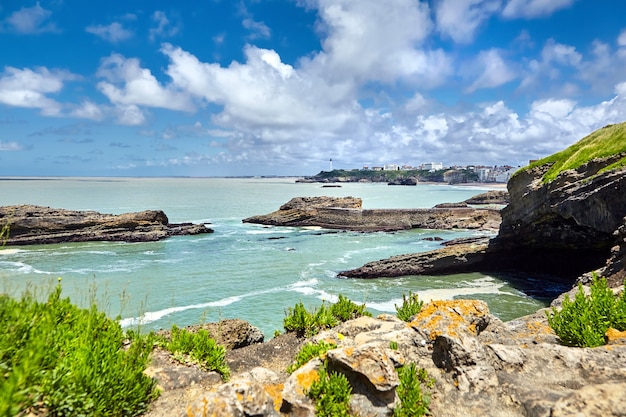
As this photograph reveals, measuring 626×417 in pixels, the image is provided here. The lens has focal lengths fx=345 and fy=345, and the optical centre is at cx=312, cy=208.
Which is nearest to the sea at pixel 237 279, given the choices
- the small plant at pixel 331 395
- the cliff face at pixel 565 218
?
the cliff face at pixel 565 218

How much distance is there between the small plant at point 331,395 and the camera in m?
4.34

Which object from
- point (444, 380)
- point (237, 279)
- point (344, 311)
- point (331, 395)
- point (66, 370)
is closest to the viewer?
point (66, 370)

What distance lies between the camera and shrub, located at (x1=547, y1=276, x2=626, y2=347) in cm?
639

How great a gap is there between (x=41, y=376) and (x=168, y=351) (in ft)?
9.14

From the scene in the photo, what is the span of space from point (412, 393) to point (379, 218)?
206ft

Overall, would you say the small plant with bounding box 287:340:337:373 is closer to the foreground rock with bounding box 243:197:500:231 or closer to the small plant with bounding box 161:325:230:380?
the small plant with bounding box 161:325:230:380

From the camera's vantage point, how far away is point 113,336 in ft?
17.7

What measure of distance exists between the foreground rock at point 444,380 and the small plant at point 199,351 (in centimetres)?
48

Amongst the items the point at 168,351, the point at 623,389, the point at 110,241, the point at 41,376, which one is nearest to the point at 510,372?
the point at 623,389

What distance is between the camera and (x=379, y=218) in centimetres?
6638

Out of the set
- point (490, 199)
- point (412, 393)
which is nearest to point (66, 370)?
point (412, 393)

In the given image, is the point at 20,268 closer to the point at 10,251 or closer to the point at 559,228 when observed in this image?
the point at 10,251

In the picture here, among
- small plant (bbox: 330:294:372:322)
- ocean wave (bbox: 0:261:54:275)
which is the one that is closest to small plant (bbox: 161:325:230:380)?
small plant (bbox: 330:294:372:322)

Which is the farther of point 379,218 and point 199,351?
point 379,218
